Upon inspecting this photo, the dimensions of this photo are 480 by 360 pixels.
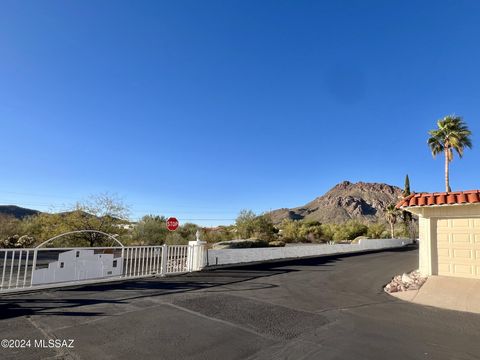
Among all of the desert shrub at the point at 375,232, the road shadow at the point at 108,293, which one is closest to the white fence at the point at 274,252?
the road shadow at the point at 108,293

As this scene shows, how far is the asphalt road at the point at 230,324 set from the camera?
501 centimetres

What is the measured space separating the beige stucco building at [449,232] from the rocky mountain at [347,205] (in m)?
122

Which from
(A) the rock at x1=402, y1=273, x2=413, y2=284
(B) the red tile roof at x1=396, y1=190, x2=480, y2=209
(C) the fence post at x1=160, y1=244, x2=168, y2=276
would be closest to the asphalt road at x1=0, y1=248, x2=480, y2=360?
(A) the rock at x1=402, y1=273, x2=413, y2=284

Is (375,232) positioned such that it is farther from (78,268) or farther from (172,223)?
(78,268)

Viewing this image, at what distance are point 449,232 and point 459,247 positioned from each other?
0.53m

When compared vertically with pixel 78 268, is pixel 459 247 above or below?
above

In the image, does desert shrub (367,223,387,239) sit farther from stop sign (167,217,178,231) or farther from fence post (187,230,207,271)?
fence post (187,230,207,271)

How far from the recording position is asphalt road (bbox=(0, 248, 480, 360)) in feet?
16.4

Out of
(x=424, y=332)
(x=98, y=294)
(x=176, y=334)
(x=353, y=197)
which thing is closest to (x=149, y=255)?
(x=98, y=294)

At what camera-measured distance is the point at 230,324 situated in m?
6.41

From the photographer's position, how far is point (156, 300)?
8289 mm

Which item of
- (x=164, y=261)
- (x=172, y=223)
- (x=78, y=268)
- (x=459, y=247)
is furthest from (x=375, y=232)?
(x=78, y=268)

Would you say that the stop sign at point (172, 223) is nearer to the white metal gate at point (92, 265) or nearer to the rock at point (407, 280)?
the white metal gate at point (92, 265)

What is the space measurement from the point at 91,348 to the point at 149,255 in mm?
7856
